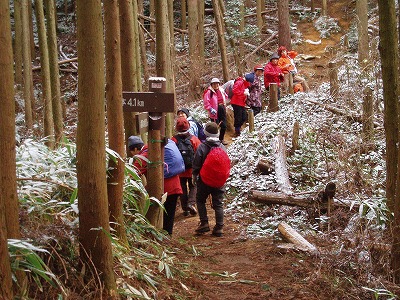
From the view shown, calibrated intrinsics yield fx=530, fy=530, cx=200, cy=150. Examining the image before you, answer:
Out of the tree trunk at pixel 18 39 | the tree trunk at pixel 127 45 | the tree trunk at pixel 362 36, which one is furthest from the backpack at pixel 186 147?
the tree trunk at pixel 18 39

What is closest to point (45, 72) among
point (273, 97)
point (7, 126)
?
point (273, 97)

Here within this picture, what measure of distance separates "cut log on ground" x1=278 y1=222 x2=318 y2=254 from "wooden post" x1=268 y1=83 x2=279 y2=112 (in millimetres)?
7860

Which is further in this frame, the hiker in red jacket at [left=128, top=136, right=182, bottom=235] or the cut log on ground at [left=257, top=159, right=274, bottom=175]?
the cut log on ground at [left=257, top=159, right=274, bottom=175]

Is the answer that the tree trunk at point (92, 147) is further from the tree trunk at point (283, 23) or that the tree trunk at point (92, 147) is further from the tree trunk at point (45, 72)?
the tree trunk at point (283, 23)

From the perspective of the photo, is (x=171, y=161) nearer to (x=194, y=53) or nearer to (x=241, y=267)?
(x=241, y=267)

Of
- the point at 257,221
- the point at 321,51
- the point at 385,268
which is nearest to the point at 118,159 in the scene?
the point at 385,268

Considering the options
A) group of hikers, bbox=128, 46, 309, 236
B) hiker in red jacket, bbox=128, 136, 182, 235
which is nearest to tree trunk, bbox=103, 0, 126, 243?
group of hikers, bbox=128, 46, 309, 236

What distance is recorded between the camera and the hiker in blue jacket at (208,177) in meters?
8.10

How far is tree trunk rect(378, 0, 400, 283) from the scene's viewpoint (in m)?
5.57

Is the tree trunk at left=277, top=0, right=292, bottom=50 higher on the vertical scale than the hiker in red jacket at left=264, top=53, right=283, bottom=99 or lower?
higher

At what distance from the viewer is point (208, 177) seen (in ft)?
26.6

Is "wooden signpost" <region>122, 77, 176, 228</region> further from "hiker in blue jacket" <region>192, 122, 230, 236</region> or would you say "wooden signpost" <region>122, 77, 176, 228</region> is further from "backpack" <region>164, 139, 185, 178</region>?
"hiker in blue jacket" <region>192, 122, 230, 236</region>

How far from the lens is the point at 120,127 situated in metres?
5.11

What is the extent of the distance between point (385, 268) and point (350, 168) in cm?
296
